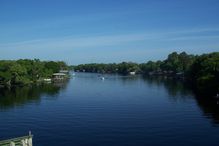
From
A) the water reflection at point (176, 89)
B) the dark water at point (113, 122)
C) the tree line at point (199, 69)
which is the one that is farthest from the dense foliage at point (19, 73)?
the tree line at point (199, 69)

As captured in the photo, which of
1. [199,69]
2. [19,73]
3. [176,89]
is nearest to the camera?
[176,89]

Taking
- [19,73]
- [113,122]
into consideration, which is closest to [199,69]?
[19,73]

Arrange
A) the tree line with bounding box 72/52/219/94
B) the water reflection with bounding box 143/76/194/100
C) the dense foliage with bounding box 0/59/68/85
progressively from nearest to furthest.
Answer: the tree line with bounding box 72/52/219/94 < the water reflection with bounding box 143/76/194/100 < the dense foliage with bounding box 0/59/68/85

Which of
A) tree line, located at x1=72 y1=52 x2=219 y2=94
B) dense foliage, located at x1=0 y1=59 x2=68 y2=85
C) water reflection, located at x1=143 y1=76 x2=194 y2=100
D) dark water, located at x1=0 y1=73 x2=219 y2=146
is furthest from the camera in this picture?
dense foliage, located at x1=0 y1=59 x2=68 y2=85

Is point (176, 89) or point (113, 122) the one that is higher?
point (176, 89)

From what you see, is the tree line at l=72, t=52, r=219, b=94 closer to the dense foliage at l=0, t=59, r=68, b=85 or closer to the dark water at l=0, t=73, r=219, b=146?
the dark water at l=0, t=73, r=219, b=146

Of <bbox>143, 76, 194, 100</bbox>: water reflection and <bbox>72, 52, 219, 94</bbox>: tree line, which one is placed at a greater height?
<bbox>72, 52, 219, 94</bbox>: tree line

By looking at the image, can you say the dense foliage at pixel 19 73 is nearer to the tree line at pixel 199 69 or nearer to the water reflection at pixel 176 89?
the water reflection at pixel 176 89

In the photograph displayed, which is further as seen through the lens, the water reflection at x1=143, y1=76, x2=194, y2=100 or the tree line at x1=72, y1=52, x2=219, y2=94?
the water reflection at x1=143, y1=76, x2=194, y2=100

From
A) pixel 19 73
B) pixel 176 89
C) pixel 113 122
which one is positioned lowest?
pixel 113 122

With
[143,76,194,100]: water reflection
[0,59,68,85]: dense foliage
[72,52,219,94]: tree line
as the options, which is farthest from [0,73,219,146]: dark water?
[0,59,68,85]: dense foliage

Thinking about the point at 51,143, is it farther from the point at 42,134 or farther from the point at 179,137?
the point at 179,137

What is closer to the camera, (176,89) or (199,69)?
(176,89)

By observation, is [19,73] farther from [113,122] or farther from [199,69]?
[113,122]
